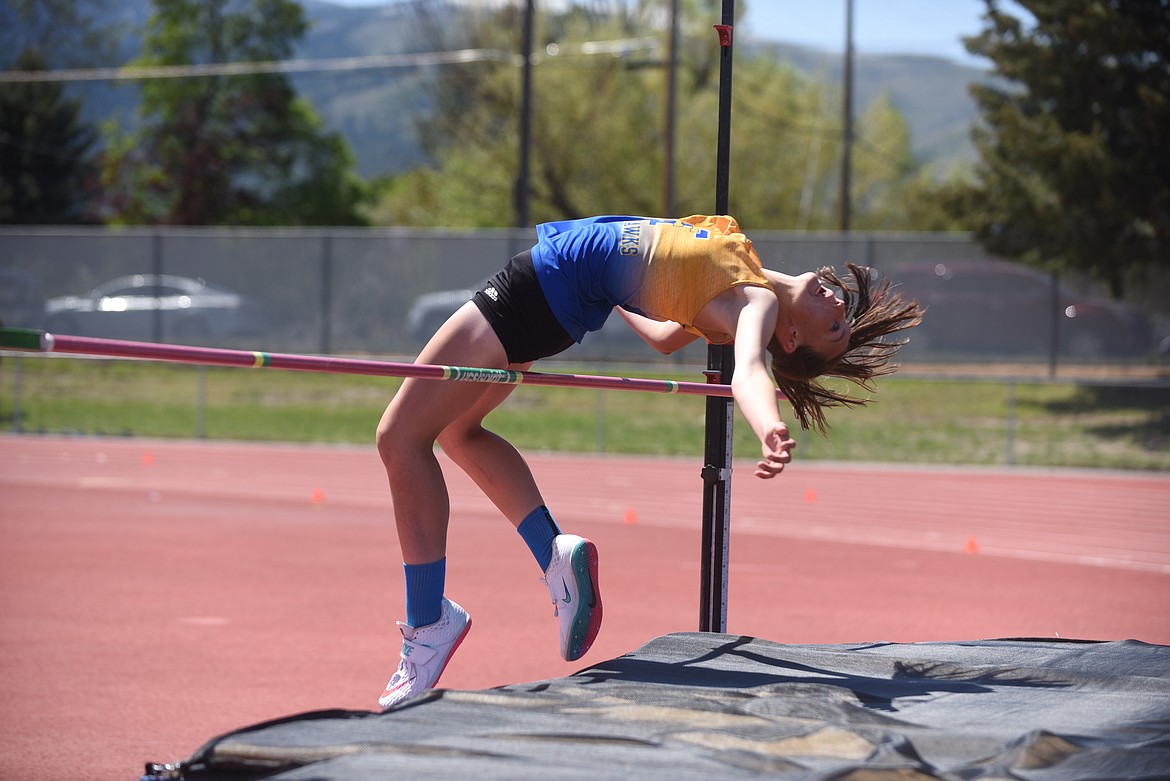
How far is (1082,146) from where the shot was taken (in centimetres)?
1477

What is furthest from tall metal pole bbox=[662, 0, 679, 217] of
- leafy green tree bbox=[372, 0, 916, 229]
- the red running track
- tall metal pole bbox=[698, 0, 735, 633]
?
tall metal pole bbox=[698, 0, 735, 633]

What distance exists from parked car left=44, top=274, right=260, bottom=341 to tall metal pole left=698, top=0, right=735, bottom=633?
14033mm

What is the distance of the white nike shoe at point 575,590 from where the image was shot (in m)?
3.51

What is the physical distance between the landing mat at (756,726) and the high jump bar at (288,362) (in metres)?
0.76

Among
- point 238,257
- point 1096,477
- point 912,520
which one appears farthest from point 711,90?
point 912,520

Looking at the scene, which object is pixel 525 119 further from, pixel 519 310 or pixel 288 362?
pixel 288 362

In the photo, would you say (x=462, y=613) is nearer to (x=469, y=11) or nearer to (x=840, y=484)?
(x=840, y=484)

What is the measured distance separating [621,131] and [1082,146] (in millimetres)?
13326

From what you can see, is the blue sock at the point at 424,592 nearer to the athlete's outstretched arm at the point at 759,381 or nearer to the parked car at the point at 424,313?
the athlete's outstretched arm at the point at 759,381

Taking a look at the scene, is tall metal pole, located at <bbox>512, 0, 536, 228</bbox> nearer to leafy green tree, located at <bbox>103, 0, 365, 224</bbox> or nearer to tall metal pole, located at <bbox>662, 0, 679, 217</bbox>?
tall metal pole, located at <bbox>662, 0, 679, 217</bbox>

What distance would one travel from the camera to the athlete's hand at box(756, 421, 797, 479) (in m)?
2.62

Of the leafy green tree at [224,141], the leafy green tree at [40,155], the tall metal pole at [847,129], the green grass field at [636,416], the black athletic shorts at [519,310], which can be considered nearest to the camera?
the black athletic shorts at [519,310]

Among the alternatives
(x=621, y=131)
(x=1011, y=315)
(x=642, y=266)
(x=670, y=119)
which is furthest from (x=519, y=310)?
(x=621, y=131)

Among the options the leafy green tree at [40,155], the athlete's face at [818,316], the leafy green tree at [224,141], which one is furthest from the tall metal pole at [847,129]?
the athlete's face at [818,316]
